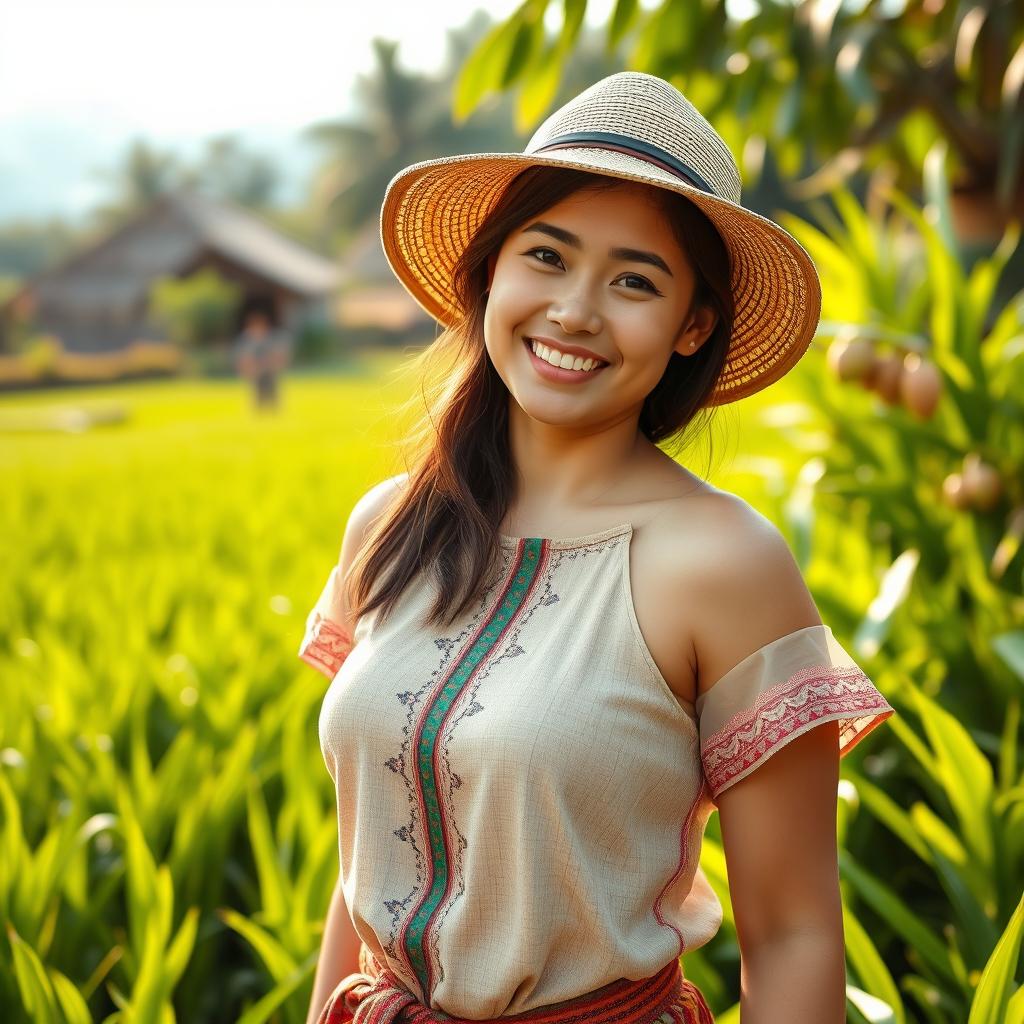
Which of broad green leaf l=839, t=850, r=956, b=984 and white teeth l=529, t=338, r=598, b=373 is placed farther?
broad green leaf l=839, t=850, r=956, b=984

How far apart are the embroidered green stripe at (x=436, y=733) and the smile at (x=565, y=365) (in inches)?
6.0

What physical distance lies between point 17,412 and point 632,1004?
15.2 m

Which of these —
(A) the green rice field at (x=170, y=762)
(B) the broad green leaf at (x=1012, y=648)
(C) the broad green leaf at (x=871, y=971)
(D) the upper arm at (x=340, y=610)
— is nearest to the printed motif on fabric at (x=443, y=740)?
(D) the upper arm at (x=340, y=610)

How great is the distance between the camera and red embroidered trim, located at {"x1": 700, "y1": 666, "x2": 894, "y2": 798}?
40.1 inches

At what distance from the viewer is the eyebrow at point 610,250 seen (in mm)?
1074

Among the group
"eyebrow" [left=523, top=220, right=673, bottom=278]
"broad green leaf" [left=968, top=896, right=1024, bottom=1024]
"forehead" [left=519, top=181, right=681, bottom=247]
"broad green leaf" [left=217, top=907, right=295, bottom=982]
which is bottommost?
"broad green leaf" [left=217, top=907, right=295, bottom=982]

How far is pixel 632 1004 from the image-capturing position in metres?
1.09

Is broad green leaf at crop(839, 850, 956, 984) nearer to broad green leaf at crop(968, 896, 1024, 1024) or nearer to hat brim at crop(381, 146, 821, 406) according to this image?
broad green leaf at crop(968, 896, 1024, 1024)

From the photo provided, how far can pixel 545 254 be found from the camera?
111 centimetres

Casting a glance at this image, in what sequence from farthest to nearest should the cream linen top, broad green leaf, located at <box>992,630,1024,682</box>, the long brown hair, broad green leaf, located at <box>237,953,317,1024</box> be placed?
1. broad green leaf, located at <box>992,630,1024,682</box>
2. broad green leaf, located at <box>237,953,317,1024</box>
3. the long brown hair
4. the cream linen top

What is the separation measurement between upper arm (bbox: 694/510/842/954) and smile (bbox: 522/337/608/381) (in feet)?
0.58

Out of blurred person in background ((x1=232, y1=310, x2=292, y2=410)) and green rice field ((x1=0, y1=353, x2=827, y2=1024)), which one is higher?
green rice field ((x1=0, y1=353, x2=827, y2=1024))

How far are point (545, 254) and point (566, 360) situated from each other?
0.10 m

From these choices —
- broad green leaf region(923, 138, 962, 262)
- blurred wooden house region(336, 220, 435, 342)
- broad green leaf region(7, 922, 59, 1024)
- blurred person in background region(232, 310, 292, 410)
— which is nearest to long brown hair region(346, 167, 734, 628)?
broad green leaf region(7, 922, 59, 1024)
